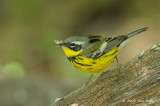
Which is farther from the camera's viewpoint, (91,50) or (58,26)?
(58,26)

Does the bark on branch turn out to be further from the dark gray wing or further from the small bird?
the dark gray wing

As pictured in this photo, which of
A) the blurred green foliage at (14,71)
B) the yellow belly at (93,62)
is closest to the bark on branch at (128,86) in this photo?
the yellow belly at (93,62)

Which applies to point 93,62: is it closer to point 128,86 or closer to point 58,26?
point 128,86

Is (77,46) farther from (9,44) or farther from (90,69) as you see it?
(9,44)

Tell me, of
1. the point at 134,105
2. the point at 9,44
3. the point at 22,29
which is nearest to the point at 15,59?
the point at 9,44

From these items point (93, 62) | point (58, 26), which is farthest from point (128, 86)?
point (58, 26)

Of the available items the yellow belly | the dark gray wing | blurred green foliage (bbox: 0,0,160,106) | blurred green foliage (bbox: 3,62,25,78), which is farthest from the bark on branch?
blurred green foliage (bbox: 0,0,160,106)

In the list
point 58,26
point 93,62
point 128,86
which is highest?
point 58,26
